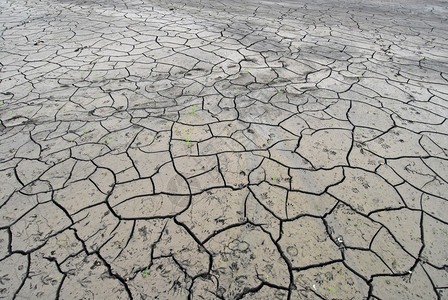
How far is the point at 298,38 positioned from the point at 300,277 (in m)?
3.67

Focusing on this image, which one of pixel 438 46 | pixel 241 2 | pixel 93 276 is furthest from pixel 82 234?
pixel 241 2

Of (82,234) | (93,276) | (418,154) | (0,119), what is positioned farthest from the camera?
(0,119)

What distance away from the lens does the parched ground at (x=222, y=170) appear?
4.36 ft

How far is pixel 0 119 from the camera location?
2328 mm

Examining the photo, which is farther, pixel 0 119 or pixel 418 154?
pixel 0 119

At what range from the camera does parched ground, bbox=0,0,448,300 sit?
1329 millimetres

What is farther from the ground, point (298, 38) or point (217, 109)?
point (298, 38)

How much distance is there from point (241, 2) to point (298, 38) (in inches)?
101

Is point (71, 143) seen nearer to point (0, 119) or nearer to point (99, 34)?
point (0, 119)

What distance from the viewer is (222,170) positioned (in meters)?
A: 1.88

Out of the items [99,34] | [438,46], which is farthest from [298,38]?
[99,34]

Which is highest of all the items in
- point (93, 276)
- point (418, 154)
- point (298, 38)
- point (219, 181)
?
point (298, 38)

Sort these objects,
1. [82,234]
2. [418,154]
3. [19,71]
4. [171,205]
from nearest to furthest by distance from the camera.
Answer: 1. [82,234]
2. [171,205]
3. [418,154]
4. [19,71]

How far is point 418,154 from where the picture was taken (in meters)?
2.04
